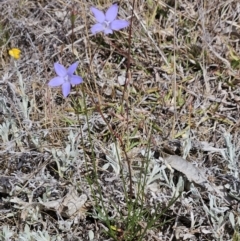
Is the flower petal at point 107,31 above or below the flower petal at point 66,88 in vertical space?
above

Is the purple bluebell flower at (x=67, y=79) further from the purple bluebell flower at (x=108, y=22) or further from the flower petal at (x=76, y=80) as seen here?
the purple bluebell flower at (x=108, y=22)

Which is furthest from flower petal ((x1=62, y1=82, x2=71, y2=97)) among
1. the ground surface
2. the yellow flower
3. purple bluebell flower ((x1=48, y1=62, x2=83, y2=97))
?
the yellow flower

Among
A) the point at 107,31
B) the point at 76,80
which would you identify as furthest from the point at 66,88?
the point at 107,31

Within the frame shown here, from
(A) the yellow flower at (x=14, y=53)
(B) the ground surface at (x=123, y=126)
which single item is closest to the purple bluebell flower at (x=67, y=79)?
(B) the ground surface at (x=123, y=126)

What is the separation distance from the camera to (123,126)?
2.21 m

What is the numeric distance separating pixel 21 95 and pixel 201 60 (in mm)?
808

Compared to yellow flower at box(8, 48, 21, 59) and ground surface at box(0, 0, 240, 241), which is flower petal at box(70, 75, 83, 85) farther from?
yellow flower at box(8, 48, 21, 59)

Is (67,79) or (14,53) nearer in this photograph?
(67,79)

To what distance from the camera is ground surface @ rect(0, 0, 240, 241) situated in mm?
1991

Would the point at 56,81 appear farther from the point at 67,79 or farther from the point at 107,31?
the point at 107,31

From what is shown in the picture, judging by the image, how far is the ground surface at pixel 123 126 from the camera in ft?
6.53

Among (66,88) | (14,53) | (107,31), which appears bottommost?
(66,88)

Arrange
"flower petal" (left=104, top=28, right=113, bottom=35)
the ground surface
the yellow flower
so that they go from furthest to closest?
1. the yellow flower
2. the ground surface
3. "flower petal" (left=104, top=28, right=113, bottom=35)

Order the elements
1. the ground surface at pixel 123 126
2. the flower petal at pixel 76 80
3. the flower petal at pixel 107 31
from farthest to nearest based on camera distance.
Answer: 1. the ground surface at pixel 123 126
2. the flower petal at pixel 107 31
3. the flower petal at pixel 76 80
